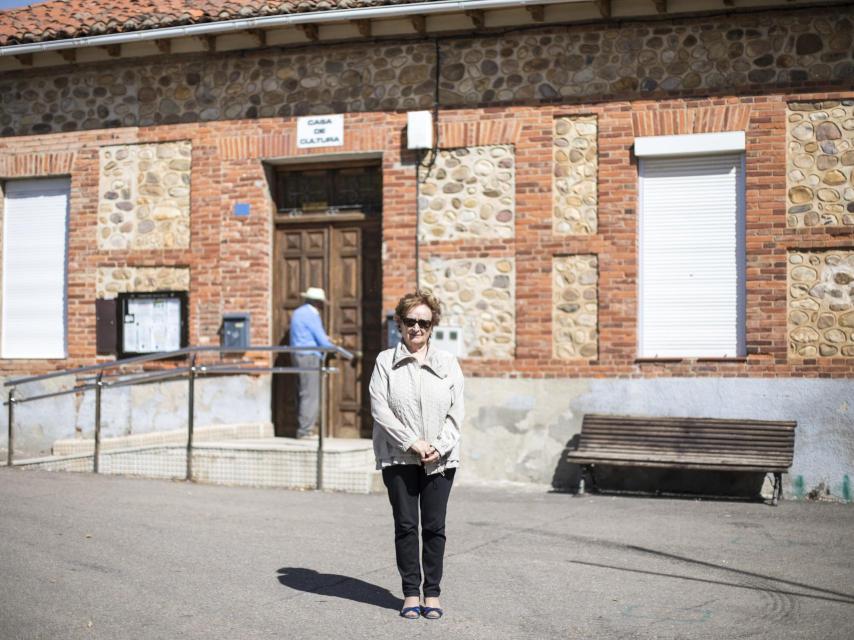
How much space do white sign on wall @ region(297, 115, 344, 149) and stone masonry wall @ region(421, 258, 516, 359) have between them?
1870 mm

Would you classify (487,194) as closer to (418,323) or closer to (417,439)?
(418,323)

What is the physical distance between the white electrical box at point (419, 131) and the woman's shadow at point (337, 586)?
625cm

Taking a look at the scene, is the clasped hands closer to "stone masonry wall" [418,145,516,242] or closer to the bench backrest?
the bench backrest

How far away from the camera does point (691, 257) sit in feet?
38.9

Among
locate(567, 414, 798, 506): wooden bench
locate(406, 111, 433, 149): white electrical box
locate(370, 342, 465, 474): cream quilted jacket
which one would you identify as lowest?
locate(567, 414, 798, 506): wooden bench

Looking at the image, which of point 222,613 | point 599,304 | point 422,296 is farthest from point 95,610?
point 599,304

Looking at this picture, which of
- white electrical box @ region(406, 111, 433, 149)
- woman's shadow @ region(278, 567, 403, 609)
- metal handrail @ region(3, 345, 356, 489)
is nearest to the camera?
woman's shadow @ region(278, 567, 403, 609)

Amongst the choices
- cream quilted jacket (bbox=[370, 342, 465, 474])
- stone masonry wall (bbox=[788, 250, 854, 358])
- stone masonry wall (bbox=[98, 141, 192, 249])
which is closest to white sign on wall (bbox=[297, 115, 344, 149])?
stone masonry wall (bbox=[98, 141, 192, 249])

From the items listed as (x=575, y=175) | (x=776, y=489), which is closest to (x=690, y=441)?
(x=776, y=489)

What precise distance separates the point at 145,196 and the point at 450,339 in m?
4.23

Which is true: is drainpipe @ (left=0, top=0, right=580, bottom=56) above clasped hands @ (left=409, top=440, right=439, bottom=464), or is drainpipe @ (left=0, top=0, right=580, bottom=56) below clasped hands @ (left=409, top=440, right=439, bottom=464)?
above

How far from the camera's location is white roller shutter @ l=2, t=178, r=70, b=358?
14133 millimetres

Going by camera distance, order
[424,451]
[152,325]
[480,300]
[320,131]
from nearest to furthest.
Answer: [424,451], [480,300], [320,131], [152,325]

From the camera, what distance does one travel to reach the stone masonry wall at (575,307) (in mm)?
11883
